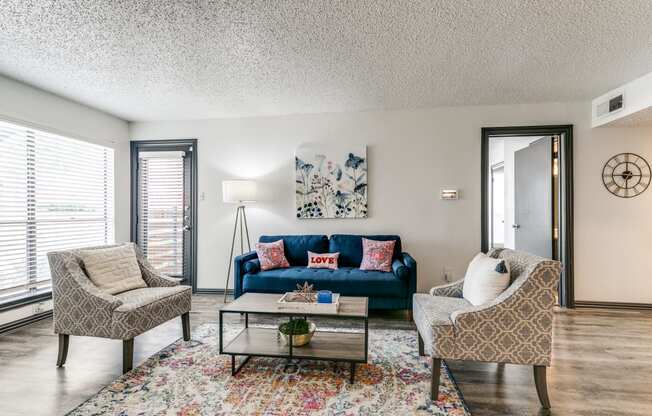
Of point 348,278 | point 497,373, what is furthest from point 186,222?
point 497,373

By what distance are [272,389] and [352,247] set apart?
7.14ft

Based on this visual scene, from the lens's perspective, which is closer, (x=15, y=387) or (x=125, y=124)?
(x=15, y=387)

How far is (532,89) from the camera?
3549 mm

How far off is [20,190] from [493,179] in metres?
7.91

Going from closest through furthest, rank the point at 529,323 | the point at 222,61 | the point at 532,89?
the point at 529,323 < the point at 222,61 < the point at 532,89

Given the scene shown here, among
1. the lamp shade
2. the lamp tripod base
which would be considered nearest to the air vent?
the lamp shade

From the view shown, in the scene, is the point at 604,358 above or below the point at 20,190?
below

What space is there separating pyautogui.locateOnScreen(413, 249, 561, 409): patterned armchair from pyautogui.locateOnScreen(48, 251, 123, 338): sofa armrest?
222 centimetres

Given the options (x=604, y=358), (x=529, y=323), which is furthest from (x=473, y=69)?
(x=604, y=358)

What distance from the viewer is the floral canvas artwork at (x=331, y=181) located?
4312mm

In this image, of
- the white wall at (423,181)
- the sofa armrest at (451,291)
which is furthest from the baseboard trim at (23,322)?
the sofa armrest at (451,291)

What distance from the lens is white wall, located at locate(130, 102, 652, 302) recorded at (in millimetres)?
3859

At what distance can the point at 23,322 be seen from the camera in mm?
3309

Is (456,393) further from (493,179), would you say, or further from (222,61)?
(493,179)
